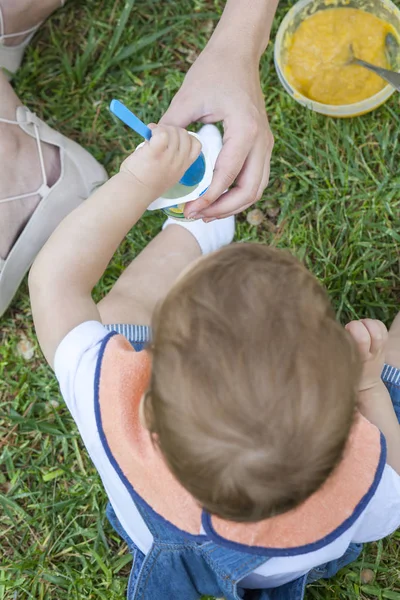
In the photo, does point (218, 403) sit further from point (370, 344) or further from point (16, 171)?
point (16, 171)

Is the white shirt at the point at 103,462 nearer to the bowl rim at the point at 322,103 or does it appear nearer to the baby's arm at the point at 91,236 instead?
the baby's arm at the point at 91,236

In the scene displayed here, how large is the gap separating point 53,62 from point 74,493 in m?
1.21

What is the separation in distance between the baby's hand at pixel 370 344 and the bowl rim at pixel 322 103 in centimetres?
65

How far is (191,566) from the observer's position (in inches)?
45.9

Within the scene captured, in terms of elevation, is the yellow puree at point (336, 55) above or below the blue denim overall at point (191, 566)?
above

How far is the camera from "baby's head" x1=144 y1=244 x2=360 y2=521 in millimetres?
745

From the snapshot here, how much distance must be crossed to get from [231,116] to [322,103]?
54cm

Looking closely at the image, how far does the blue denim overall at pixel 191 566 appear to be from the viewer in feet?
3.46

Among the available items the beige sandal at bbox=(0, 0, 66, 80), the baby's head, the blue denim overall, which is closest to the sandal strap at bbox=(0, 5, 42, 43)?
the beige sandal at bbox=(0, 0, 66, 80)

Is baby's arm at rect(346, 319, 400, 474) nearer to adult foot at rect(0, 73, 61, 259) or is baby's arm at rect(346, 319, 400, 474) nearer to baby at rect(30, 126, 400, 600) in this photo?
baby at rect(30, 126, 400, 600)

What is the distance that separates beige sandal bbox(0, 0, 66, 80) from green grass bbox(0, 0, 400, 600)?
0.04m

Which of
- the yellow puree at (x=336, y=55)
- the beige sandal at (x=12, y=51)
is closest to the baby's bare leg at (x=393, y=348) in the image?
the yellow puree at (x=336, y=55)

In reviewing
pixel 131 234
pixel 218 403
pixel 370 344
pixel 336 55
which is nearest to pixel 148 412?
pixel 218 403

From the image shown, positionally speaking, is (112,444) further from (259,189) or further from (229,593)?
(259,189)
